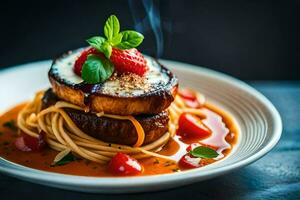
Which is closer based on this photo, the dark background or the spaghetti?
the spaghetti

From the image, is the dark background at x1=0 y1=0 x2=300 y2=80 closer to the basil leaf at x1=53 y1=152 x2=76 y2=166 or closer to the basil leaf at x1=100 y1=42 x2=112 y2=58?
the basil leaf at x1=100 y1=42 x2=112 y2=58

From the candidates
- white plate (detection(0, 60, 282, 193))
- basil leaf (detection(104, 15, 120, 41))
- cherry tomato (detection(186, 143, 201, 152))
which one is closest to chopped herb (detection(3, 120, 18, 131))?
white plate (detection(0, 60, 282, 193))

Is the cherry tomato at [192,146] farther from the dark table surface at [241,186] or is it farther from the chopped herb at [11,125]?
the chopped herb at [11,125]

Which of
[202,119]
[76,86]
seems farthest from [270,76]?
[76,86]

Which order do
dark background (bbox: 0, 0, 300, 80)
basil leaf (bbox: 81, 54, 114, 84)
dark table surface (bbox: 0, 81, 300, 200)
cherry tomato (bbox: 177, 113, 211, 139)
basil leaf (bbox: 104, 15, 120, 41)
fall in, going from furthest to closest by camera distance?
1. dark background (bbox: 0, 0, 300, 80)
2. cherry tomato (bbox: 177, 113, 211, 139)
3. basil leaf (bbox: 104, 15, 120, 41)
4. basil leaf (bbox: 81, 54, 114, 84)
5. dark table surface (bbox: 0, 81, 300, 200)

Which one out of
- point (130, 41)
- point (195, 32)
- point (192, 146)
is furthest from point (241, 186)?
point (195, 32)

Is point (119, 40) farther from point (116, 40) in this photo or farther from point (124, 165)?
point (124, 165)

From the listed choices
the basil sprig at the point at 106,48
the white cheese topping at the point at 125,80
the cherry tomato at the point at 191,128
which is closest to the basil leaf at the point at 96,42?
the basil sprig at the point at 106,48

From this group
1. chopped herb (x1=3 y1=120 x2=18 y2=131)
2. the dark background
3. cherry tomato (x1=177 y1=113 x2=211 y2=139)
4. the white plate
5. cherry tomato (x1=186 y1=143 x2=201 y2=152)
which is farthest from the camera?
the dark background
